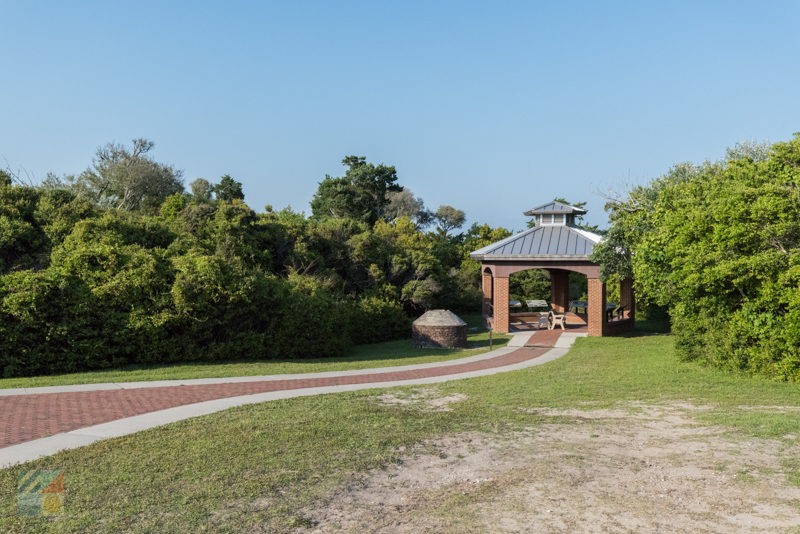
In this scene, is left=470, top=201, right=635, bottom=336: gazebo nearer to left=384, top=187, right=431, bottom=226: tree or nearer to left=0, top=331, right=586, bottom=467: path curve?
left=0, top=331, right=586, bottom=467: path curve

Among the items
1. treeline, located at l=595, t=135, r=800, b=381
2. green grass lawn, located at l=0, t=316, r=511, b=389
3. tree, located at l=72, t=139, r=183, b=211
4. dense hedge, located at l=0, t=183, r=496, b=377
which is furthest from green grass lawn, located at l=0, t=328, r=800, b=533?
tree, located at l=72, t=139, r=183, b=211

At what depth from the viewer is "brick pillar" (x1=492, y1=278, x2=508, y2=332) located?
86.8 feet

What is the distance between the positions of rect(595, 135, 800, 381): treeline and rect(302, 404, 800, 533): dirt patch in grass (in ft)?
19.1

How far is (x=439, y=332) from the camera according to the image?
74.4 ft

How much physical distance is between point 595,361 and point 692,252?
508cm

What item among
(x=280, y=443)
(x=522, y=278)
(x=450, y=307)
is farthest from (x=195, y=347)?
(x=522, y=278)

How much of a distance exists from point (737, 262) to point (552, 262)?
12.6 metres

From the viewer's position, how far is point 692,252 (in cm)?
1424

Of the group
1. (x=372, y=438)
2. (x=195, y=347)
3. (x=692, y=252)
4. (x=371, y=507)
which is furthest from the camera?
(x=195, y=347)

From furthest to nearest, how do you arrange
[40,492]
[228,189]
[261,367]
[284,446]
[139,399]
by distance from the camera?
1. [228,189]
2. [261,367]
3. [139,399]
4. [284,446]
5. [40,492]

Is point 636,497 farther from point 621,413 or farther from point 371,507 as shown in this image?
point 621,413

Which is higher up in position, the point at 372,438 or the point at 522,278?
the point at 522,278

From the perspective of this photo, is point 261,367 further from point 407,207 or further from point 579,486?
point 407,207

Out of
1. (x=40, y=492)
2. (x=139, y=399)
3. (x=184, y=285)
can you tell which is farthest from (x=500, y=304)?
(x=40, y=492)
